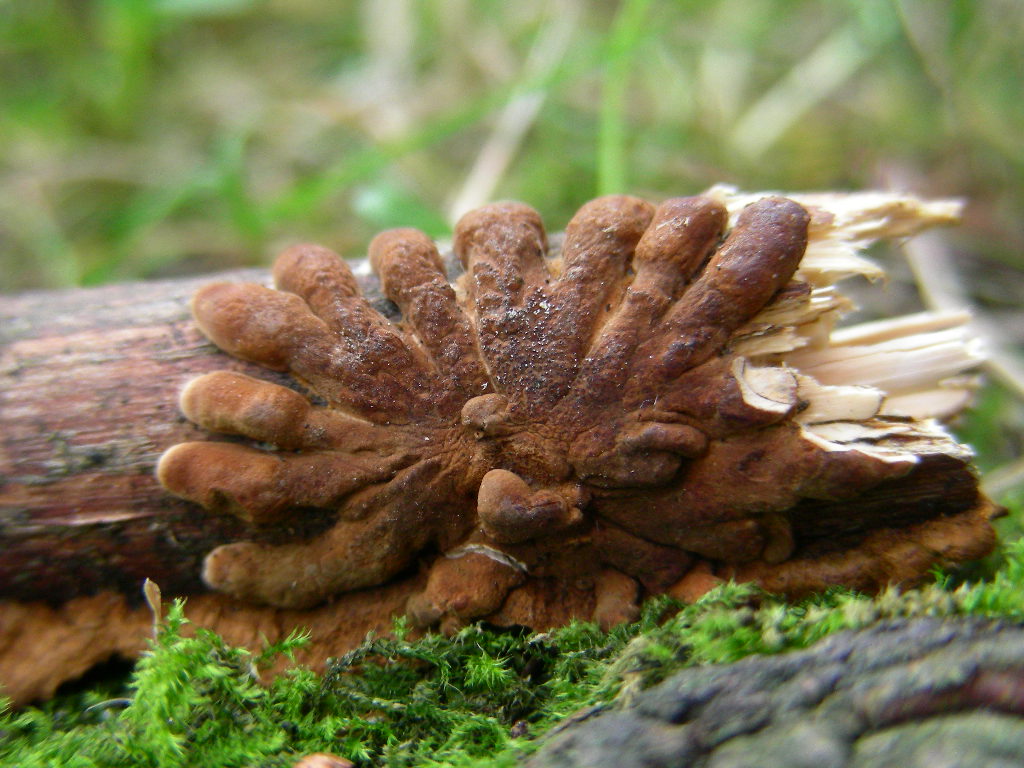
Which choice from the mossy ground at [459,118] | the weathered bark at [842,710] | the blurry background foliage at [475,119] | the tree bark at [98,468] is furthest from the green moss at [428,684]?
the blurry background foliage at [475,119]

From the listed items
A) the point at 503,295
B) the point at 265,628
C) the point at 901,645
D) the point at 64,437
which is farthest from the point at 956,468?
the point at 64,437

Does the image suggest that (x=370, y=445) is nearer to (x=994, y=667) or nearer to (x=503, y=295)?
(x=503, y=295)

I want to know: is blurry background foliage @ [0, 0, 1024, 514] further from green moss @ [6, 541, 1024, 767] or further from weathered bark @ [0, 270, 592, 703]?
green moss @ [6, 541, 1024, 767]

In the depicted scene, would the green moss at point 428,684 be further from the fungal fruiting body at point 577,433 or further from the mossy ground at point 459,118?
the mossy ground at point 459,118

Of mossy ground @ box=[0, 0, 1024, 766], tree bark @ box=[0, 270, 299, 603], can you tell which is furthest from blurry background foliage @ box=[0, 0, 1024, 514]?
tree bark @ box=[0, 270, 299, 603]

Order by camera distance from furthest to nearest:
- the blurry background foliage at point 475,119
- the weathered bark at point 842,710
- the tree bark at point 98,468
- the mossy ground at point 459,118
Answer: the blurry background foliage at point 475,119 → the mossy ground at point 459,118 → the tree bark at point 98,468 → the weathered bark at point 842,710

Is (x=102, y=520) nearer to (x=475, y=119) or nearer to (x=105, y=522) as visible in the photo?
(x=105, y=522)
